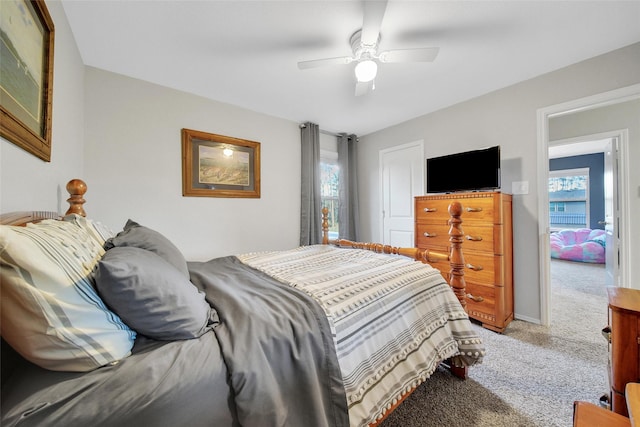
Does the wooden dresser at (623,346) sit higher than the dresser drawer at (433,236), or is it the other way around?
the dresser drawer at (433,236)

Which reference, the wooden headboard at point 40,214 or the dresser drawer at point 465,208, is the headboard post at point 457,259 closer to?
the dresser drawer at point 465,208

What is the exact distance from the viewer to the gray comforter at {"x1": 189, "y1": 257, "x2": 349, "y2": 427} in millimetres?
689

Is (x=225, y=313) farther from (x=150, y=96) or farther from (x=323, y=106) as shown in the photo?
(x=323, y=106)

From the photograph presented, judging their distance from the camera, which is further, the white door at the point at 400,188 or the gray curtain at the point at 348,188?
the gray curtain at the point at 348,188

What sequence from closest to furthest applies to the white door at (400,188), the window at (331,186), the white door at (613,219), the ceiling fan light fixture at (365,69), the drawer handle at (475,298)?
the ceiling fan light fixture at (365,69) < the drawer handle at (475,298) < the white door at (613,219) < the white door at (400,188) < the window at (331,186)

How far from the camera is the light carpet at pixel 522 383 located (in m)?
1.30

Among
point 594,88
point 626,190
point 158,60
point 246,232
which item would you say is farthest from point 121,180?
point 626,190

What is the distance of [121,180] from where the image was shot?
7.51 feet

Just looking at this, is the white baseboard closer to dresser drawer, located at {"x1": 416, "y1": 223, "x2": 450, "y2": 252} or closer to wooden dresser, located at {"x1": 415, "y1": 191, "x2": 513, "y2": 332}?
wooden dresser, located at {"x1": 415, "y1": 191, "x2": 513, "y2": 332}

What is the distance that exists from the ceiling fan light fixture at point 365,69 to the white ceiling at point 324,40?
23cm

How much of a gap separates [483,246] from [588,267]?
4.20m

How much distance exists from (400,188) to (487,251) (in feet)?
5.23

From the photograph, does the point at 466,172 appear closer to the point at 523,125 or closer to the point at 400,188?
the point at 523,125

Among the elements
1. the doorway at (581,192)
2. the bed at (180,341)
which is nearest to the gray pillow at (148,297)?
the bed at (180,341)
